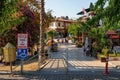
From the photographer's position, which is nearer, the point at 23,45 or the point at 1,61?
the point at 23,45

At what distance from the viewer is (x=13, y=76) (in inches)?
612

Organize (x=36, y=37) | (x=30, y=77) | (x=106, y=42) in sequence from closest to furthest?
1. (x=30, y=77)
2. (x=36, y=37)
3. (x=106, y=42)

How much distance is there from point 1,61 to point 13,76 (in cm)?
876

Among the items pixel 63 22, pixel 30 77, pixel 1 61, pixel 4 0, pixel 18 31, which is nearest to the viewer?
pixel 30 77

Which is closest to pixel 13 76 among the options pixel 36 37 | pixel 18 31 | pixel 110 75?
pixel 110 75

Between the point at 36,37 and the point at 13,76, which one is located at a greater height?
the point at 36,37

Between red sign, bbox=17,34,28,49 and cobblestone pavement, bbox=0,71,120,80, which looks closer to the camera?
cobblestone pavement, bbox=0,71,120,80

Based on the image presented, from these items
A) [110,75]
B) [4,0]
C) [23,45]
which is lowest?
[110,75]

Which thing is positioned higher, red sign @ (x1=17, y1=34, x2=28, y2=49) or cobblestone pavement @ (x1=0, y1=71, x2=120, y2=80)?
red sign @ (x1=17, y1=34, x2=28, y2=49)

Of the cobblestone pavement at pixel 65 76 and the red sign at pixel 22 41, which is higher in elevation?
the red sign at pixel 22 41

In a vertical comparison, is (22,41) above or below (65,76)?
above

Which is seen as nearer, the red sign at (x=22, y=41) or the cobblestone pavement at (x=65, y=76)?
the cobblestone pavement at (x=65, y=76)

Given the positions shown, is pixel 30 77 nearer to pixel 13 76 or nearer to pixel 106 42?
pixel 13 76

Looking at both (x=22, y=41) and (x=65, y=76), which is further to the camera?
(x=22, y=41)
